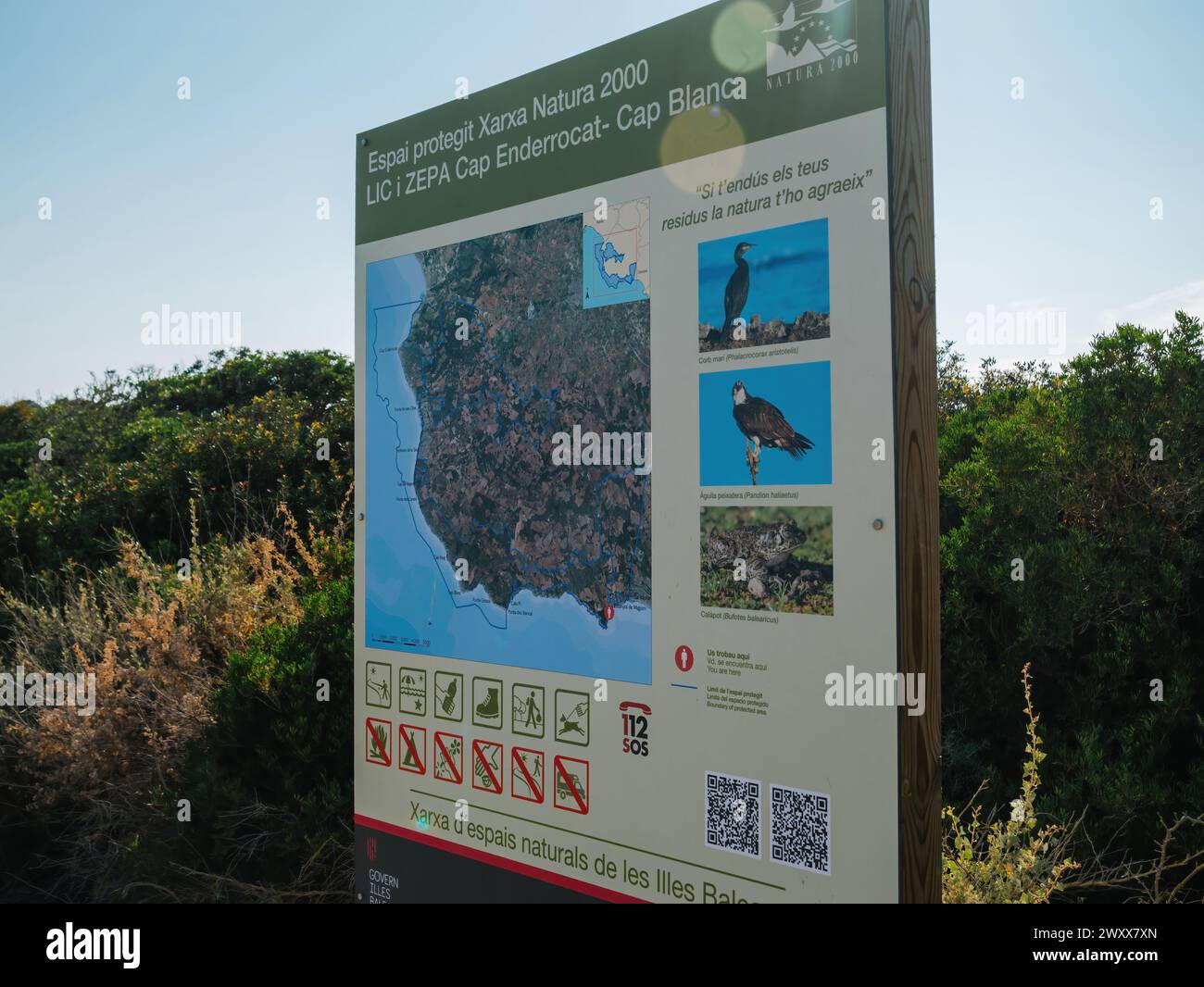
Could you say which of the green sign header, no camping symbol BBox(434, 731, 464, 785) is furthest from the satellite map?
no camping symbol BBox(434, 731, 464, 785)

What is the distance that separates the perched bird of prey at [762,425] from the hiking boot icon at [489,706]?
1426 millimetres

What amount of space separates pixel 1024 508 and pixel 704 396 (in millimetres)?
3446

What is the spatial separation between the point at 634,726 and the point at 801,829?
66 centimetres

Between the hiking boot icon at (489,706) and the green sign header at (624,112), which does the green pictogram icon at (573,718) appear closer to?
the hiking boot icon at (489,706)

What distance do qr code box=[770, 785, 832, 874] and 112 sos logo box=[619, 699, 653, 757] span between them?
495mm

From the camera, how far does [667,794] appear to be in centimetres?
305

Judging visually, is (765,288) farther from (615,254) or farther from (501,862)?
(501,862)

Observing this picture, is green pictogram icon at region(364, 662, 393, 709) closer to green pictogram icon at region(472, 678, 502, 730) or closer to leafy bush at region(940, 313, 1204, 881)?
green pictogram icon at region(472, 678, 502, 730)

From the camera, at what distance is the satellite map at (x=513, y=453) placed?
10.6 ft

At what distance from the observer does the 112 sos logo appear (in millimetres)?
3111

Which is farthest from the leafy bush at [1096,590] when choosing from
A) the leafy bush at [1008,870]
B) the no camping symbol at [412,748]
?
the no camping symbol at [412,748]

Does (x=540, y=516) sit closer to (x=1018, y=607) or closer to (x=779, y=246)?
(x=779, y=246)
